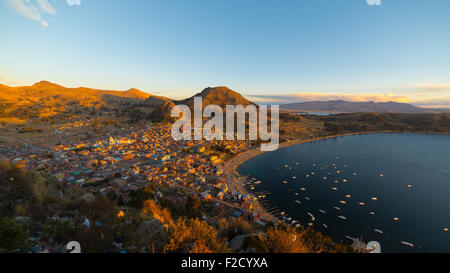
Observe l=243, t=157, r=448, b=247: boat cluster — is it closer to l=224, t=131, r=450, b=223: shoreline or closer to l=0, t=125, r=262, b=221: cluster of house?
l=224, t=131, r=450, b=223: shoreline

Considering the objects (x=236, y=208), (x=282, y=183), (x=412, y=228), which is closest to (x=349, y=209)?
(x=412, y=228)

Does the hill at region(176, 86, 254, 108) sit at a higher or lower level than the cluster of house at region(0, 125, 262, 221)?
higher

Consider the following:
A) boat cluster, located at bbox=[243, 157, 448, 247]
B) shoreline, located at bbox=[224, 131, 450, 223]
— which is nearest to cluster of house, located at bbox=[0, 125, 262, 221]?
shoreline, located at bbox=[224, 131, 450, 223]

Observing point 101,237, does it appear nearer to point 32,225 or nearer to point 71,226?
point 71,226

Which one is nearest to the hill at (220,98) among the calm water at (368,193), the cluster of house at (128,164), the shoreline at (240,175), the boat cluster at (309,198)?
the shoreline at (240,175)

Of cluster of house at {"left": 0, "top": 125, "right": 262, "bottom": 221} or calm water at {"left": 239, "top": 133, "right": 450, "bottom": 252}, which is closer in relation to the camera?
calm water at {"left": 239, "top": 133, "right": 450, "bottom": 252}

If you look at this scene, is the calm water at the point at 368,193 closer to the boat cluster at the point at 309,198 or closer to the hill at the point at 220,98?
the boat cluster at the point at 309,198
